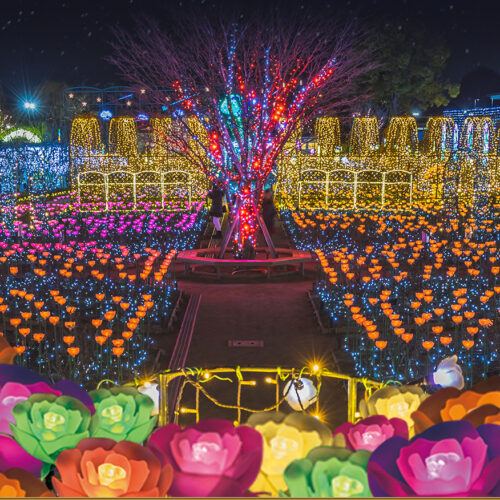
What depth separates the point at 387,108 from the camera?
37.2 metres

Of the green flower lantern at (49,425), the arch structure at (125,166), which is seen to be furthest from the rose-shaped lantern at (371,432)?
the arch structure at (125,166)

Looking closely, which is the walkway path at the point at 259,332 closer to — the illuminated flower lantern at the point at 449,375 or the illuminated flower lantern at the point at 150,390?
the illuminated flower lantern at the point at 449,375

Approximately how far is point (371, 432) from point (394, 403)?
282mm

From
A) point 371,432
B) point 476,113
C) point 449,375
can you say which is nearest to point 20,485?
point 371,432

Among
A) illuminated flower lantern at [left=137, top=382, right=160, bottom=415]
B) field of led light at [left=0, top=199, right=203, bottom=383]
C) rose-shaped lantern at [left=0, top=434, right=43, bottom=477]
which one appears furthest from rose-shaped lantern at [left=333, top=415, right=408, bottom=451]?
field of led light at [left=0, top=199, right=203, bottom=383]

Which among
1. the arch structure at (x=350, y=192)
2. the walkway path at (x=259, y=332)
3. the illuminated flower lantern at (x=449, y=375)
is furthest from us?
the arch structure at (x=350, y=192)

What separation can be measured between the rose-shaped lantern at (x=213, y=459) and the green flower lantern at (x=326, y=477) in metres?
0.09

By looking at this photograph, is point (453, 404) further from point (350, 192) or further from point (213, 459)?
point (350, 192)

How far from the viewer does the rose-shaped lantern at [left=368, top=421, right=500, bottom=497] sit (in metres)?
1.49

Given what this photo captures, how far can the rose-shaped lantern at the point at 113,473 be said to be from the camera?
1.53 meters

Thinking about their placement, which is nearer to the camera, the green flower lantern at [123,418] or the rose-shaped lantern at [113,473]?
the rose-shaped lantern at [113,473]

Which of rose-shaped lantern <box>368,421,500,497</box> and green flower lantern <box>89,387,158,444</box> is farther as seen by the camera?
green flower lantern <box>89,387,158,444</box>

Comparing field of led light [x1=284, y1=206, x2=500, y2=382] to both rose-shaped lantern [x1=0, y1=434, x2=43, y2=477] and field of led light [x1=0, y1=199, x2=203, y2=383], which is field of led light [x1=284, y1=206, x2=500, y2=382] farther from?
rose-shaped lantern [x1=0, y1=434, x2=43, y2=477]

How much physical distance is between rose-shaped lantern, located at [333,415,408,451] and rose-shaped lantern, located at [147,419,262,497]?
9.6 inches
